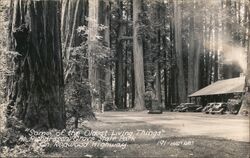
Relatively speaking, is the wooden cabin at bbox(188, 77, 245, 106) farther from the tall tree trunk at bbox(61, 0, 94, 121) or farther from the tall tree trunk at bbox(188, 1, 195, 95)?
the tall tree trunk at bbox(61, 0, 94, 121)

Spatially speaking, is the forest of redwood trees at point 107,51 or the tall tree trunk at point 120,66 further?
the tall tree trunk at point 120,66

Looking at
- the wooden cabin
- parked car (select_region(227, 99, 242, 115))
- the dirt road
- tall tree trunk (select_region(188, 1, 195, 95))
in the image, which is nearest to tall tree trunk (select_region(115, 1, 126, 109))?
tall tree trunk (select_region(188, 1, 195, 95))

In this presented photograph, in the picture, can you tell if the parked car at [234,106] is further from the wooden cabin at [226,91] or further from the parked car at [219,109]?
the wooden cabin at [226,91]

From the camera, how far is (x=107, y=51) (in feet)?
51.2

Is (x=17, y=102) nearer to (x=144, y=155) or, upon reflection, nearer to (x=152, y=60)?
(x=144, y=155)

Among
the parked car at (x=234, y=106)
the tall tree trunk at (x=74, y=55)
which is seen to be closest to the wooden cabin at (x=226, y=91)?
the parked car at (x=234, y=106)

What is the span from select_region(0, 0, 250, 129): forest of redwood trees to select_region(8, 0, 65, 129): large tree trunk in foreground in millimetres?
18

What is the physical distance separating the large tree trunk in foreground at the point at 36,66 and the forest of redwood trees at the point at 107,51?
0.02 metres

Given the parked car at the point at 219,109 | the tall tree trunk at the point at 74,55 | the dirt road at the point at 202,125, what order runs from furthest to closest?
the parked car at the point at 219,109 < the tall tree trunk at the point at 74,55 < the dirt road at the point at 202,125

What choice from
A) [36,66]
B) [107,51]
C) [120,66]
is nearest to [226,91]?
[107,51]

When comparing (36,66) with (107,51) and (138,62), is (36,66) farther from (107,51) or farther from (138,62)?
(138,62)

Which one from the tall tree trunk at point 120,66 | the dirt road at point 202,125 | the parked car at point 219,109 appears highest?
the tall tree trunk at point 120,66

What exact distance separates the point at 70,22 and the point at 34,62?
4.23 meters

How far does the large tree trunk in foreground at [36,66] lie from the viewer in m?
8.15
